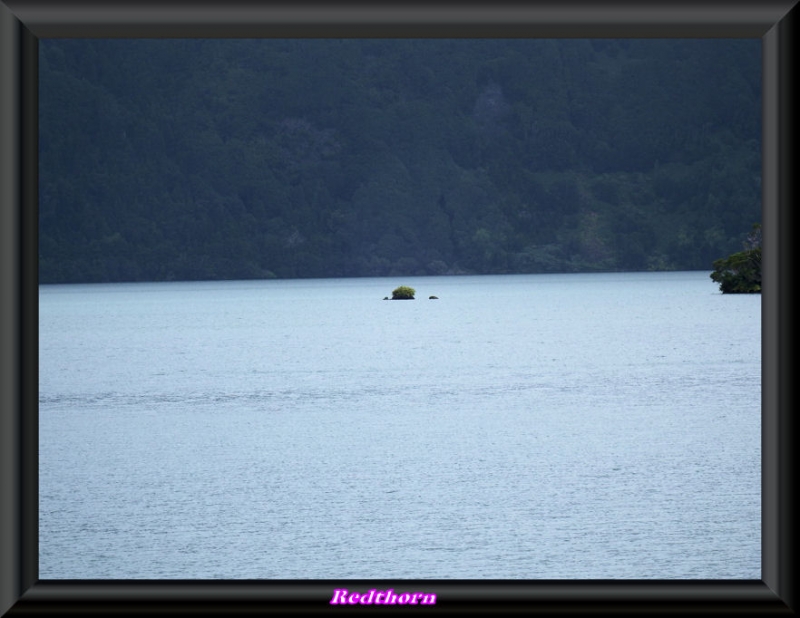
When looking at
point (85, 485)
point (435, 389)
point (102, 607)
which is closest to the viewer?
point (102, 607)

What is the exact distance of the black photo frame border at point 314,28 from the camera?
5836mm

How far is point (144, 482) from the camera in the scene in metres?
18.3

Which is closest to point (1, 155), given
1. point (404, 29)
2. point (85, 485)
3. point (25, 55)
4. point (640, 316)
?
point (25, 55)

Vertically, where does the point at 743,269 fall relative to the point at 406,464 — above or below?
above

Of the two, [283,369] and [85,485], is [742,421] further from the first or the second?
[283,369]

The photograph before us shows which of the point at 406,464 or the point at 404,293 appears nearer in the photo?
the point at 406,464

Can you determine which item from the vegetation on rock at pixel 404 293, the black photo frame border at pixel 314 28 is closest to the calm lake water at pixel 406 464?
the black photo frame border at pixel 314 28

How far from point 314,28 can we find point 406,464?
46.0 feet

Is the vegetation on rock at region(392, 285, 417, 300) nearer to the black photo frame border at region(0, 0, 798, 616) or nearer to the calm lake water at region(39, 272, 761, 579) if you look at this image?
the calm lake water at region(39, 272, 761, 579)

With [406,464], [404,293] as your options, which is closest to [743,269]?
[404,293]

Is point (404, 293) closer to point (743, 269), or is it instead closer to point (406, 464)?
point (743, 269)

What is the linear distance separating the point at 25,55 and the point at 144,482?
12849 mm

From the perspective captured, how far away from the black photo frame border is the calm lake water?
5.81 m

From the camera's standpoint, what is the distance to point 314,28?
6172 mm
